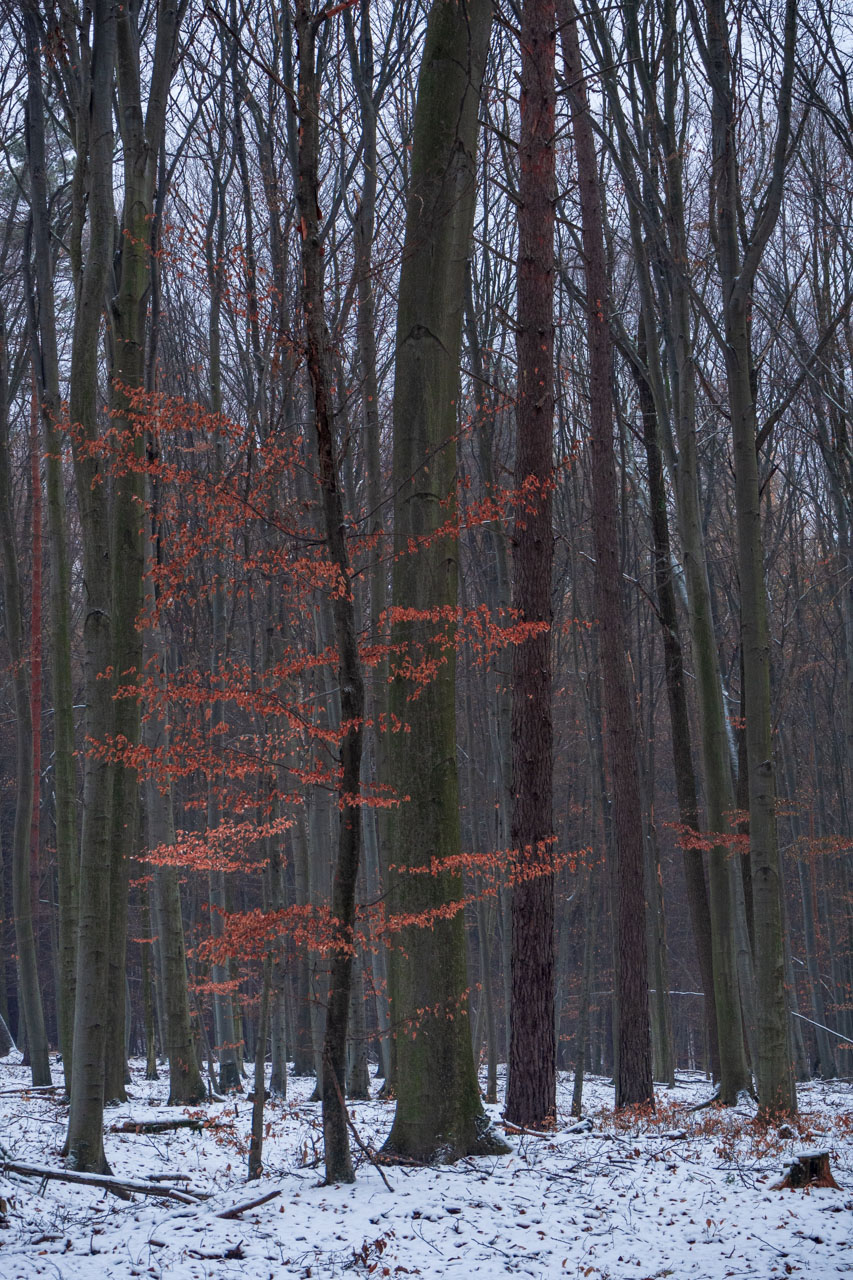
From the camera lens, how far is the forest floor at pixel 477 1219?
4645mm

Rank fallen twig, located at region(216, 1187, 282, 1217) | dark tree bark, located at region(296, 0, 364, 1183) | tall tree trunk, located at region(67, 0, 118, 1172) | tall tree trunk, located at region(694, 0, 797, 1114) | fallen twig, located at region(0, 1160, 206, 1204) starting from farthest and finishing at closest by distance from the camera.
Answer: tall tree trunk, located at region(694, 0, 797, 1114), tall tree trunk, located at region(67, 0, 118, 1172), dark tree bark, located at region(296, 0, 364, 1183), fallen twig, located at region(0, 1160, 206, 1204), fallen twig, located at region(216, 1187, 282, 1217)

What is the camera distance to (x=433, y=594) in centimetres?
667

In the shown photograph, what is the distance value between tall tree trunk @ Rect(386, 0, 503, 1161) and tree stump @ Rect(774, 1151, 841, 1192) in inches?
71.7

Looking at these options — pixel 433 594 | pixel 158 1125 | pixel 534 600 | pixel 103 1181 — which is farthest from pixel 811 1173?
pixel 158 1125

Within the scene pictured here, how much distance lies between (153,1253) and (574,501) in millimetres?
15042

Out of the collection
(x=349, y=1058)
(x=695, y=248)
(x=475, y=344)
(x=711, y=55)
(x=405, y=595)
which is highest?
(x=695, y=248)

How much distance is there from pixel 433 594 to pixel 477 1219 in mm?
3729

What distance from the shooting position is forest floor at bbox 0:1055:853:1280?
464 cm

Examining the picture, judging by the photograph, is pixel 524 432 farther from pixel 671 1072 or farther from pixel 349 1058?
pixel 671 1072

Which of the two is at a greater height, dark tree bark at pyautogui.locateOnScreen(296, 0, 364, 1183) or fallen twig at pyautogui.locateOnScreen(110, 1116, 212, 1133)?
dark tree bark at pyautogui.locateOnScreen(296, 0, 364, 1183)

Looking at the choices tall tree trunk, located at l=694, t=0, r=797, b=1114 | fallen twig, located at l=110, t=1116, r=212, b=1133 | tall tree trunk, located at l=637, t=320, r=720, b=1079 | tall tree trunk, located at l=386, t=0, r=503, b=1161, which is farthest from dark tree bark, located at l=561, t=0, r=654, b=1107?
fallen twig, located at l=110, t=1116, r=212, b=1133

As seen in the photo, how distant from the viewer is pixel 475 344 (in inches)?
464

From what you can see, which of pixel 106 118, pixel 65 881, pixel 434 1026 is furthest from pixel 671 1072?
pixel 106 118

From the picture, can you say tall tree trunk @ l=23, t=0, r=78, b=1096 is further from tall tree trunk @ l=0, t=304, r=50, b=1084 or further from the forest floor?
the forest floor
